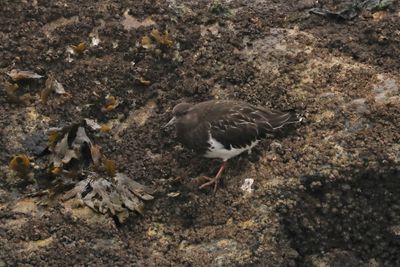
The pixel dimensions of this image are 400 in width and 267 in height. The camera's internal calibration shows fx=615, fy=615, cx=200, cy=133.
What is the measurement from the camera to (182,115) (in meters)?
6.64

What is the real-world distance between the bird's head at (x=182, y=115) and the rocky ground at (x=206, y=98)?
0.34 metres


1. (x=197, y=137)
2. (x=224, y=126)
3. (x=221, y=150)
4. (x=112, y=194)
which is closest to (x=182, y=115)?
(x=197, y=137)

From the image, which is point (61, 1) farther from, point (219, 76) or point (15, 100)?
point (219, 76)

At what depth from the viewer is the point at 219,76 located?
24.2 feet

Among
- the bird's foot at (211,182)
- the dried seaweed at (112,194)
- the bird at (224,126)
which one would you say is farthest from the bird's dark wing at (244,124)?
the dried seaweed at (112,194)

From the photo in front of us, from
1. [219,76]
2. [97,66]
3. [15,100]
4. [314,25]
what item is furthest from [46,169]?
[314,25]

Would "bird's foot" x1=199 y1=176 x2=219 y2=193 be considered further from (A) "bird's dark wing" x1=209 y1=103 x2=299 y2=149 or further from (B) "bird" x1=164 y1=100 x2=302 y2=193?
(A) "bird's dark wing" x1=209 y1=103 x2=299 y2=149

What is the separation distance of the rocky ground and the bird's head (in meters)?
0.34

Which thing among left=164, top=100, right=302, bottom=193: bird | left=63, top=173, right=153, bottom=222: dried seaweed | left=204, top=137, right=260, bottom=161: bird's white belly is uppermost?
left=164, top=100, right=302, bottom=193: bird

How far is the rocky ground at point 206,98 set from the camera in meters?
6.05

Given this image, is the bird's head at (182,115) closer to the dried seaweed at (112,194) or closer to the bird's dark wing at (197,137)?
the bird's dark wing at (197,137)

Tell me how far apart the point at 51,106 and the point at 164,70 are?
143 centimetres

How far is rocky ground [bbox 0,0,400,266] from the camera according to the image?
6.05 meters

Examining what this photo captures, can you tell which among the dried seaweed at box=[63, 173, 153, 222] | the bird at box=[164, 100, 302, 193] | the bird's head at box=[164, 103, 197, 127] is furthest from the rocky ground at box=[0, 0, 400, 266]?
the bird's head at box=[164, 103, 197, 127]
